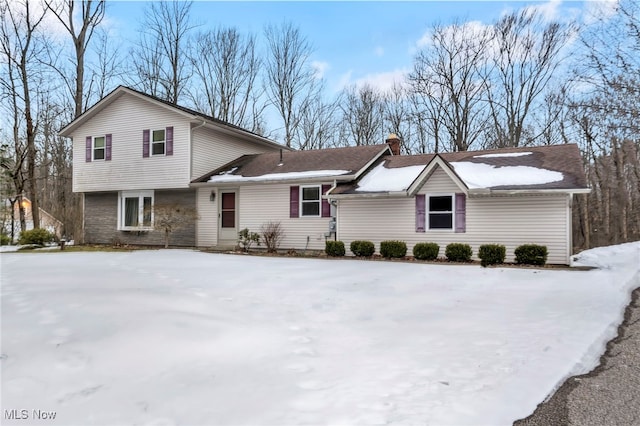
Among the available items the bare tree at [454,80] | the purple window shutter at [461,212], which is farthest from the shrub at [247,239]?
the bare tree at [454,80]

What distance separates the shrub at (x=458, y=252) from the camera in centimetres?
1171

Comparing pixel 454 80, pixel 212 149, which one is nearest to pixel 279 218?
pixel 212 149

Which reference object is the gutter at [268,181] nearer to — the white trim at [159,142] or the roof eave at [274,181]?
the roof eave at [274,181]

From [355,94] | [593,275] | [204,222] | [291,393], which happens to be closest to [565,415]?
[291,393]

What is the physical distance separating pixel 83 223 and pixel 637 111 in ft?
66.2

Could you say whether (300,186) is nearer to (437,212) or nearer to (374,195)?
(374,195)

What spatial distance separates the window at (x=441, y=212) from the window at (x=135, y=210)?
36.7 feet

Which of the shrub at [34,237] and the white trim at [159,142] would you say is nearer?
the white trim at [159,142]

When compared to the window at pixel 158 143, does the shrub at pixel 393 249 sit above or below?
below

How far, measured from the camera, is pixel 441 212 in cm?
1270

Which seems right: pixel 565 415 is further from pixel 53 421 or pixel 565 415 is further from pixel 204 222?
pixel 204 222

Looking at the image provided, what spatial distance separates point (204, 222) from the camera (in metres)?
16.4

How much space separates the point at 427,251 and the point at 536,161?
4691 millimetres

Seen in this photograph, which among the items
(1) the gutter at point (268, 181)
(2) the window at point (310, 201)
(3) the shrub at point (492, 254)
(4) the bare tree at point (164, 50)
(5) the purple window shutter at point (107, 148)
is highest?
(4) the bare tree at point (164, 50)
